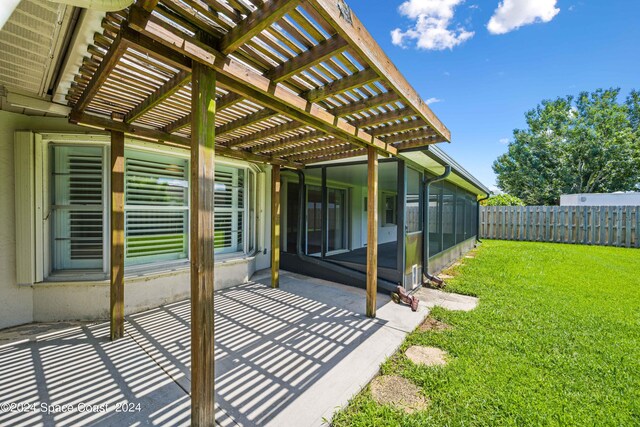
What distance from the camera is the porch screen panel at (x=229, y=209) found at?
5117 millimetres

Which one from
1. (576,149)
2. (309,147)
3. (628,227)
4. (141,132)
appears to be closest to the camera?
(141,132)

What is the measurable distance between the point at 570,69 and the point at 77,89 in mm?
22679

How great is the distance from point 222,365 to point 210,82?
2505 millimetres

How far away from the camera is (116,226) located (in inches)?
116

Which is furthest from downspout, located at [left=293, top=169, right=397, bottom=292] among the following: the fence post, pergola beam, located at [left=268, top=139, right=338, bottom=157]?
the fence post

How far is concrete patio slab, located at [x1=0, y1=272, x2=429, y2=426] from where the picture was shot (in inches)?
79.2

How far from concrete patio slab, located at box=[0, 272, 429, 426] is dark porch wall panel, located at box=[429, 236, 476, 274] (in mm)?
2587

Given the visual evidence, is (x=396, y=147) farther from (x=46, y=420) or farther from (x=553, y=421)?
(x=46, y=420)

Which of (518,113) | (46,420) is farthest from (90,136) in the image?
(518,113)

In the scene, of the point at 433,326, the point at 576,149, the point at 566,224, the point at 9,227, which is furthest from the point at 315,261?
the point at 576,149

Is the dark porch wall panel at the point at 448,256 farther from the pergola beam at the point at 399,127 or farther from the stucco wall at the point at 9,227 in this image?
the stucco wall at the point at 9,227

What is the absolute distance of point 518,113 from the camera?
26.2 m

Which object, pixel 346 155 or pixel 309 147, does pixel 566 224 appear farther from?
pixel 309 147

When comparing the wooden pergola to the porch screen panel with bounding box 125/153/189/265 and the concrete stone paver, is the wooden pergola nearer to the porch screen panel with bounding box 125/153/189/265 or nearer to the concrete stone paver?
the porch screen panel with bounding box 125/153/189/265
